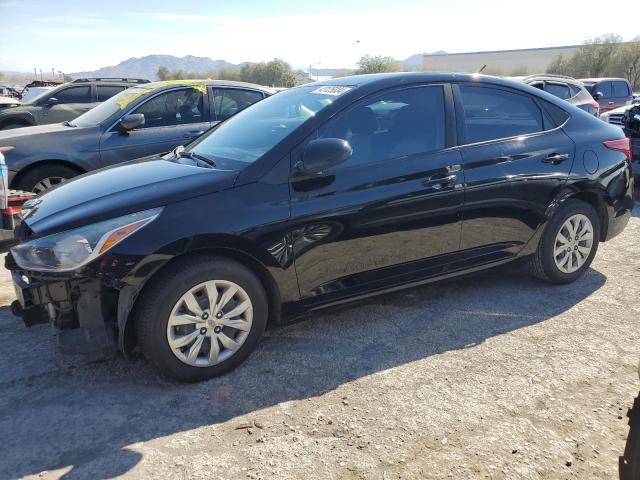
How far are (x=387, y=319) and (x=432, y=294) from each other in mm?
640

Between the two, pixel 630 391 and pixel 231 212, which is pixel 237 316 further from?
pixel 630 391

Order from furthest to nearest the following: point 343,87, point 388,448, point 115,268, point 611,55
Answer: point 611,55 → point 343,87 → point 115,268 → point 388,448

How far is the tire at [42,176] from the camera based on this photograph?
595 centimetres

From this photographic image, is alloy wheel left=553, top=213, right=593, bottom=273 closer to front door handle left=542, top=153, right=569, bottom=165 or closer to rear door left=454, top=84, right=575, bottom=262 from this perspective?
rear door left=454, top=84, right=575, bottom=262

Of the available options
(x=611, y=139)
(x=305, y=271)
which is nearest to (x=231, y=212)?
(x=305, y=271)

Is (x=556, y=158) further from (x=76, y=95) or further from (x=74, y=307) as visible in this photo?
(x=76, y=95)

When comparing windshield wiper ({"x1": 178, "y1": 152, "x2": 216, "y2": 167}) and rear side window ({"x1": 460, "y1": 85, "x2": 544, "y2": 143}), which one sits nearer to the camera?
windshield wiper ({"x1": 178, "y1": 152, "x2": 216, "y2": 167})

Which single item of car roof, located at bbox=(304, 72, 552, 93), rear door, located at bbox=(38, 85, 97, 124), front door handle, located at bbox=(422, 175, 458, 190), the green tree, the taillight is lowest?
front door handle, located at bbox=(422, 175, 458, 190)

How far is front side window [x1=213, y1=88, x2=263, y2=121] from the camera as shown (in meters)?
6.68

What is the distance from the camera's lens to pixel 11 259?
120 inches

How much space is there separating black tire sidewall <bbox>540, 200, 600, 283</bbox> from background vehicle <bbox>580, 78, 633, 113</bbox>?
45.0 feet

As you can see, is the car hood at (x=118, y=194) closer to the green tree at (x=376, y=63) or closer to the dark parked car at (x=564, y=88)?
the dark parked car at (x=564, y=88)

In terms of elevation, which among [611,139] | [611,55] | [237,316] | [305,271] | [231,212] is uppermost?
[611,55]

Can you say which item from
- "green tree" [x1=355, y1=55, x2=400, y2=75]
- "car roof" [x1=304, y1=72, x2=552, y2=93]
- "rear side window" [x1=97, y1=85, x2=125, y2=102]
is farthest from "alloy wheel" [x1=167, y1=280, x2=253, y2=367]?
"green tree" [x1=355, y1=55, x2=400, y2=75]
